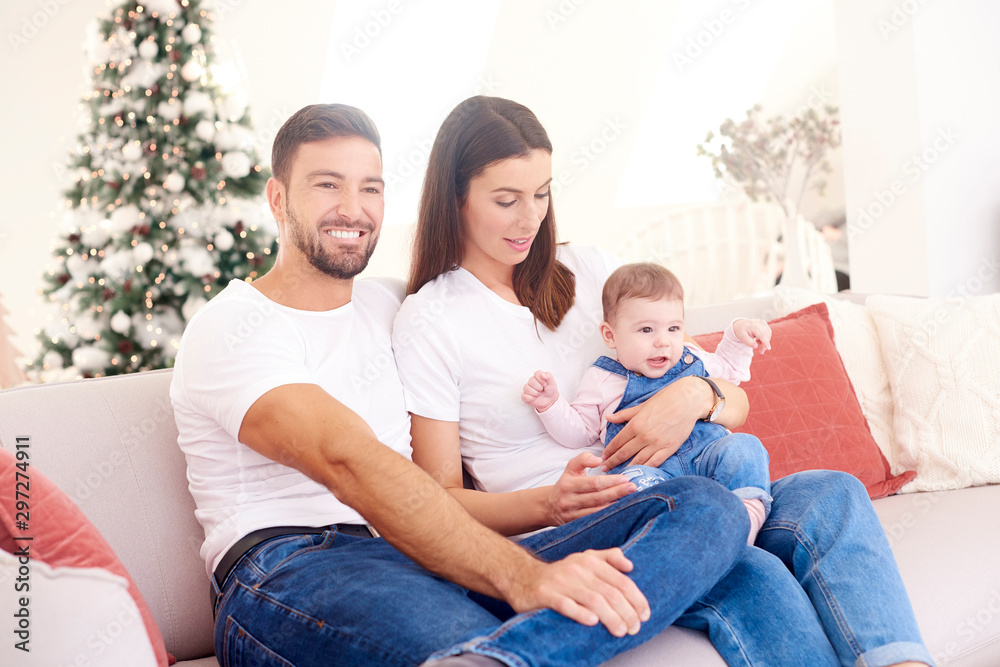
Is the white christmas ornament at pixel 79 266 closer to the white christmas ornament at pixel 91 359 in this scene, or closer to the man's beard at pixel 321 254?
the white christmas ornament at pixel 91 359

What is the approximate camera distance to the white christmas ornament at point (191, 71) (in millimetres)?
3688

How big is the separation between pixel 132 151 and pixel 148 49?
474 mm

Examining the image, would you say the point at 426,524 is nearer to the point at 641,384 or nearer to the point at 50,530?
the point at 50,530

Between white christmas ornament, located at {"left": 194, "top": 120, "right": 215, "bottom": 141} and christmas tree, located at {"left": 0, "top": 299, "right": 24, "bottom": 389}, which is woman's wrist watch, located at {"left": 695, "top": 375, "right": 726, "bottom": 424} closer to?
white christmas ornament, located at {"left": 194, "top": 120, "right": 215, "bottom": 141}

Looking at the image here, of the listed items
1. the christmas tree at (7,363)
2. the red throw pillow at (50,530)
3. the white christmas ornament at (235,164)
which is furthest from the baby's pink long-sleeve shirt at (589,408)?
the christmas tree at (7,363)

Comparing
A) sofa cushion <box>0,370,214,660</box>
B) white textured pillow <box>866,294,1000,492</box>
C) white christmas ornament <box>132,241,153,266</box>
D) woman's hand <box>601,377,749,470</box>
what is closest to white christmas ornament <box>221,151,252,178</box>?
white christmas ornament <box>132,241,153,266</box>

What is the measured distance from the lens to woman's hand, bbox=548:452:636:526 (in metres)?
1.32

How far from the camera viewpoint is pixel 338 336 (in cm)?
151

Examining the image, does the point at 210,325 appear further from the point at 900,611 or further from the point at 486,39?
the point at 486,39

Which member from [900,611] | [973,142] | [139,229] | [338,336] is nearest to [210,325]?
[338,336]

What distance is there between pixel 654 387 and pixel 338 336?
629mm

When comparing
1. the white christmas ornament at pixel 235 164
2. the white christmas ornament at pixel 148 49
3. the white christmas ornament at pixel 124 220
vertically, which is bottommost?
the white christmas ornament at pixel 124 220

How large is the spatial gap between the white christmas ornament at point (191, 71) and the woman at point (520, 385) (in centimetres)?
249

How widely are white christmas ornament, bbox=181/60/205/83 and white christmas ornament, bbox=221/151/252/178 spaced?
384mm
